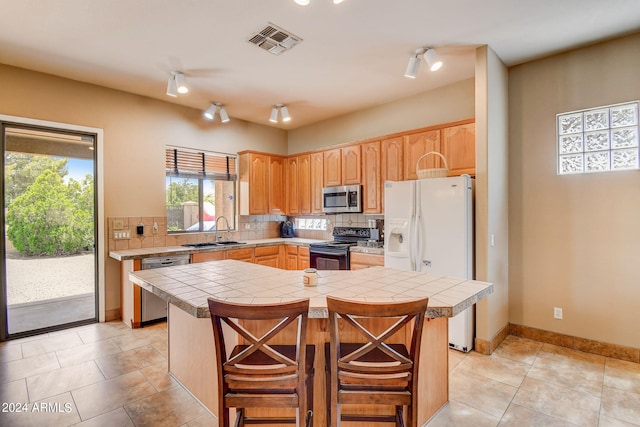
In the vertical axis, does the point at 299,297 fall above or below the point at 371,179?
below

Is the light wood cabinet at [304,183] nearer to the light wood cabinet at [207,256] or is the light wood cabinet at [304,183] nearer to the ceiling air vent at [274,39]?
the light wood cabinet at [207,256]

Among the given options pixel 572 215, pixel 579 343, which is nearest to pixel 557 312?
pixel 579 343

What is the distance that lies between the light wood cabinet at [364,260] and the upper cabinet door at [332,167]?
3.94 feet

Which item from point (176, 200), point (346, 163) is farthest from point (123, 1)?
point (346, 163)

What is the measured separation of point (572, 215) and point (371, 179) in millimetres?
2211

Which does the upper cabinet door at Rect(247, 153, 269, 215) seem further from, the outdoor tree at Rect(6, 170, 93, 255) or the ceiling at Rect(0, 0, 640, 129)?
the outdoor tree at Rect(6, 170, 93, 255)

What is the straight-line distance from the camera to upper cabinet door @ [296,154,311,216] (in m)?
5.20

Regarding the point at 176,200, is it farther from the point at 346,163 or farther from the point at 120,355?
the point at 346,163

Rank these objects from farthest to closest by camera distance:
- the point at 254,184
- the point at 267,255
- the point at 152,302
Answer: the point at 254,184 < the point at 267,255 < the point at 152,302

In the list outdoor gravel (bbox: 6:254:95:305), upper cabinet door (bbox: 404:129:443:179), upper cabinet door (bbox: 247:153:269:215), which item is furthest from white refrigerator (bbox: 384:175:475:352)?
outdoor gravel (bbox: 6:254:95:305)

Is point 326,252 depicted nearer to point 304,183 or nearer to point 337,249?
point 337,249

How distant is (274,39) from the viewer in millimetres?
2854

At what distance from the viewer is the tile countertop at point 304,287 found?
5.32 feet

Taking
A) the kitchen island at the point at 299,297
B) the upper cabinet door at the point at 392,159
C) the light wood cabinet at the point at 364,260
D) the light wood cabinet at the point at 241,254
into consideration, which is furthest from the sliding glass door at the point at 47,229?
the upper cabinet door at the point at 392,159
